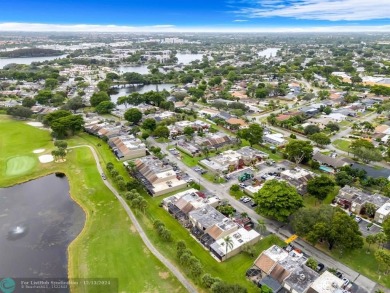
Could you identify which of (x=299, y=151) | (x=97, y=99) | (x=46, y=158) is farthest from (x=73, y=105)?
(x=299, y=151)

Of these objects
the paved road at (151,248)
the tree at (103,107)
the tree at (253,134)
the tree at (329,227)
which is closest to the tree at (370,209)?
the tree at (329,227)

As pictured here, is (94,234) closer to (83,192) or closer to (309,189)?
(83,192)

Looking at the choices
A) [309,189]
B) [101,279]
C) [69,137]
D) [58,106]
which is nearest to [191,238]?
[101,279]

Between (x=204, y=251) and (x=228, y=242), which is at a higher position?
(x=228, y=242)

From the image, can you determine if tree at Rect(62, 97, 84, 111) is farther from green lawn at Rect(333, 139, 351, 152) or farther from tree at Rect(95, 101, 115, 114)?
green lawn at Rect(333, 139, 351, 152)

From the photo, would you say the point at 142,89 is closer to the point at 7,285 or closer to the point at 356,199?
the point at 356,199

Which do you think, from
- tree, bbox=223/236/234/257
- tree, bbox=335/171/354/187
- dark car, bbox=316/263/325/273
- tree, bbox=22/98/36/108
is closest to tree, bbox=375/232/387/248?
dark car, bbox=316/263/325/273
